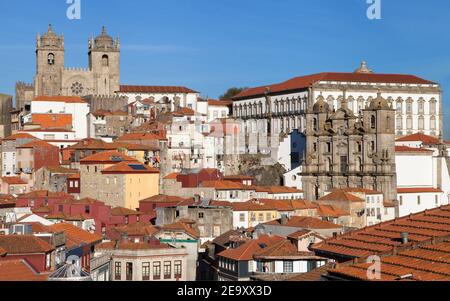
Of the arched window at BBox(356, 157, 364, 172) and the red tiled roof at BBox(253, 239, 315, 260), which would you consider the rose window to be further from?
the red tiled roof at BBox(253, 239, 315, 260)

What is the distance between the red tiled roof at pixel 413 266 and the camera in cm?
1585


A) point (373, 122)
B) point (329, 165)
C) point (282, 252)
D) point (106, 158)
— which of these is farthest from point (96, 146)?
point (282, 252)

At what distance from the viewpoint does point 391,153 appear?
77.4m

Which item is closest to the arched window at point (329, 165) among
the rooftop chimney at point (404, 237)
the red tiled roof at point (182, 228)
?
the red tiled roof at point (182, 228)

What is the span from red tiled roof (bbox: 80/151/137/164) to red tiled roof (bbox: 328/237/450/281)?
51.2m

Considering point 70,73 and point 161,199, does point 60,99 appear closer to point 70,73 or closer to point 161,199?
point 70,73

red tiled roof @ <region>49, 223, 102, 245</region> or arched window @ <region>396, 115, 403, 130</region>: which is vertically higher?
arched window @ <region>396, 115, 403, 130</region>

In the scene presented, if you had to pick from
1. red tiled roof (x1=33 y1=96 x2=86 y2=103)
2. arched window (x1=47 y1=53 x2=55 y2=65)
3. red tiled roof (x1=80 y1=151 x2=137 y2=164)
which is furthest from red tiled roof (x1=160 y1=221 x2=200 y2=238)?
arched window (x1=47 y1=53 x2=55 y2=65)

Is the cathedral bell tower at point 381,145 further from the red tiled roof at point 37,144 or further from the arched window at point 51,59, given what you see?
the arched window at point 51,59

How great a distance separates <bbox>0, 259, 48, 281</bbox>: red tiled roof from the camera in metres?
24.8

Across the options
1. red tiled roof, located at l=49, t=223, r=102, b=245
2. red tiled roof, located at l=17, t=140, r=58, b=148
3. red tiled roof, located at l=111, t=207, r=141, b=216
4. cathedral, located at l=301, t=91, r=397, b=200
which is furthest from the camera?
red tiled roof, located at l=17, t=140, r=58, b=148

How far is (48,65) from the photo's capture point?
115125mm

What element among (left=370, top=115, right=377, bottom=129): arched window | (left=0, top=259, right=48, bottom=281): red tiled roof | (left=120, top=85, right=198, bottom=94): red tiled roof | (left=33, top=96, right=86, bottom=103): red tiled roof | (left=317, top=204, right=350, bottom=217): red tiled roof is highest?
(left=120, top=85, right=198, bottom=94): red tiled roof

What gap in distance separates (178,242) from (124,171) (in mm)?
19796
